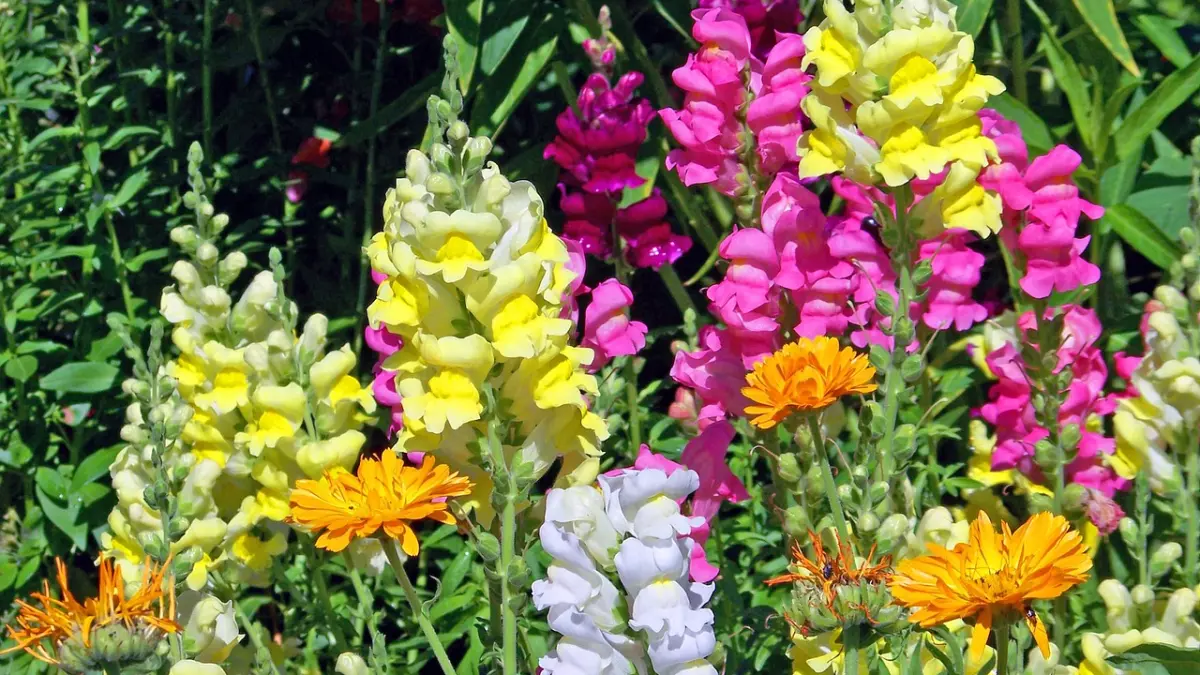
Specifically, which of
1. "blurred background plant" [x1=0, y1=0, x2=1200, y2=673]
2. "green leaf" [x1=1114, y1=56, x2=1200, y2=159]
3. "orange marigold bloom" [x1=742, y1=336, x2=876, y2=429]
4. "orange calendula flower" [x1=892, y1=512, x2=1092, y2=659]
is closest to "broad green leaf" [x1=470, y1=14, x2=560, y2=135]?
"blurred background plant" [x1=0, y1=0, x2=1200, y2=673]

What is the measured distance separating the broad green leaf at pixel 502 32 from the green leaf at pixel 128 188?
0.61m

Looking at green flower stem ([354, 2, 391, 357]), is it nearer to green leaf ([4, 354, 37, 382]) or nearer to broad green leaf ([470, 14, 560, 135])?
broad green leaf ([470, 14, 560, 135])

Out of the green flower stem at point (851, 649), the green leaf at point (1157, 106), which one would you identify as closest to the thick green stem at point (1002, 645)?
the green flower stem at point (851, 649)

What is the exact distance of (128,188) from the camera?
2.37 m

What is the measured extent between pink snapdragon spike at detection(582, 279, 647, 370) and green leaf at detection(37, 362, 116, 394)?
97 centimetres

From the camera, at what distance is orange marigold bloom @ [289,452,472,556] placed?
4.22ft

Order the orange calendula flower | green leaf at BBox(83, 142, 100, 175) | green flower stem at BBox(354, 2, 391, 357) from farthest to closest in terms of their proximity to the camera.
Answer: green flower stem at BBox(354, 2, 391, 357)
green leaf at BBox(83, 142, 100, 175)
the orange calendula flower

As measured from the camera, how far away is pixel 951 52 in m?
1.52

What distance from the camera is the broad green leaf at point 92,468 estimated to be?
2309 millimetres

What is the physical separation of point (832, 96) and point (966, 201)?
193 millimetres

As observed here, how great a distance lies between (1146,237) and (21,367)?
6.10 feet

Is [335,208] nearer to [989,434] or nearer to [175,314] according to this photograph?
[175,314]

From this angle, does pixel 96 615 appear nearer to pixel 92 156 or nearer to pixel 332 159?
pixel 92 156

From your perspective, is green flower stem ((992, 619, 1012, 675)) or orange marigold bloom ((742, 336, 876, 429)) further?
orange marigold bloom ((742, 336, 876, 429))
